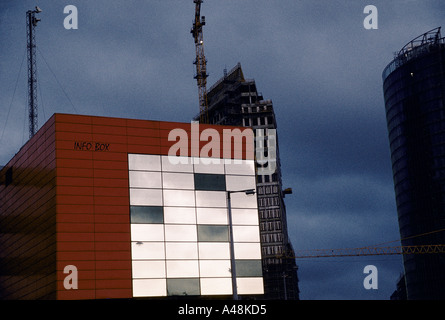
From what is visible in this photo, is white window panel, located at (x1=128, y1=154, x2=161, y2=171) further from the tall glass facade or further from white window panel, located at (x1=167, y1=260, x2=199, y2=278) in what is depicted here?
the tall glass facade

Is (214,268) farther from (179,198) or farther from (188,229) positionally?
(179,198)

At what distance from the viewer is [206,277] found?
6284 centimetres

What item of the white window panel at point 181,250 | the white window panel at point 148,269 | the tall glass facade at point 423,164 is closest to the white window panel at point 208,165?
the white window panel at point 181,250

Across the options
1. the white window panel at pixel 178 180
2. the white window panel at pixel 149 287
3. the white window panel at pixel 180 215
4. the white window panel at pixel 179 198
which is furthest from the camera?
the white window panel at pixel 178 180

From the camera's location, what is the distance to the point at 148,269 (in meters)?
60.9

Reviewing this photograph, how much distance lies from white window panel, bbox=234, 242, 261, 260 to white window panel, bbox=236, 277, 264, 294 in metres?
2.24

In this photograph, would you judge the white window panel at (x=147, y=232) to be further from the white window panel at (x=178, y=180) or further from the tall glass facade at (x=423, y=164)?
the tall glass facade at (x=423, y=164)

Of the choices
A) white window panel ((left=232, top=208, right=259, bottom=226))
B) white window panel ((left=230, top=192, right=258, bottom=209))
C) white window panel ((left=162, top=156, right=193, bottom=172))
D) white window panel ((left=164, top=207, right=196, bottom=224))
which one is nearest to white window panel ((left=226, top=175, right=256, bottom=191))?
white window panel ((left=230, top=192, right=258, bottom=209))

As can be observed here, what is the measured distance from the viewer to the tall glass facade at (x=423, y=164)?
183500 millimetres

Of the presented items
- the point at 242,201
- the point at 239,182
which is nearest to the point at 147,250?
the point at 242,201

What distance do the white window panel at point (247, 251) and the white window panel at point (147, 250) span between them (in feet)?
25.9
